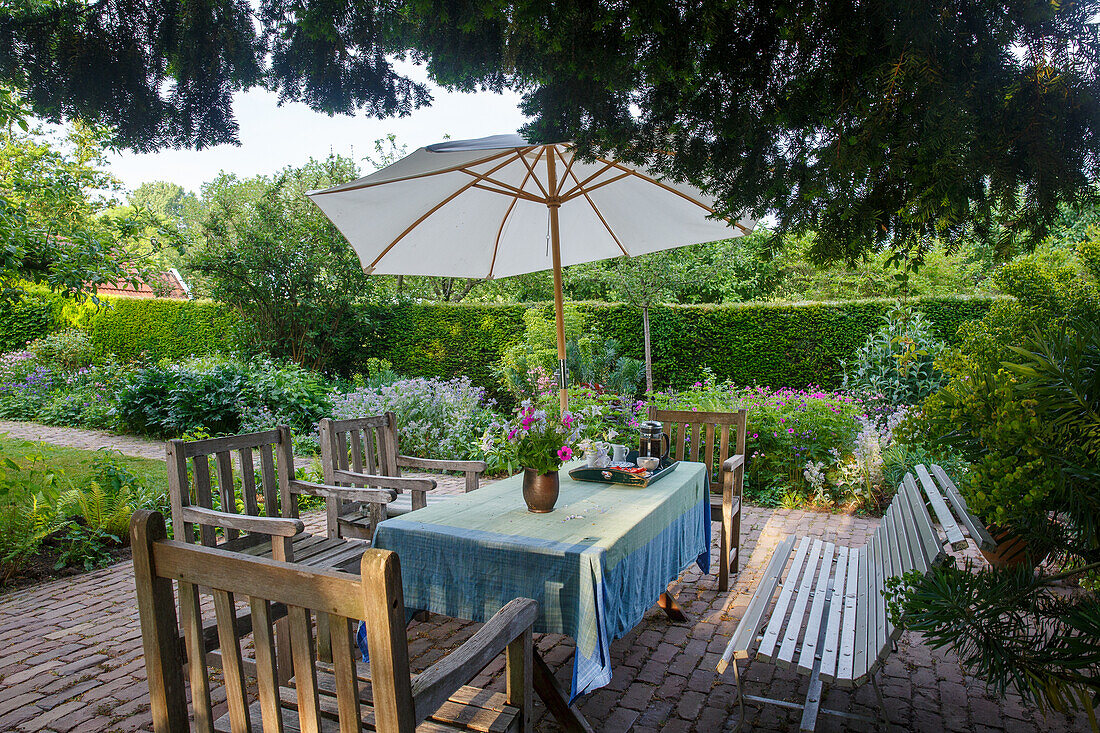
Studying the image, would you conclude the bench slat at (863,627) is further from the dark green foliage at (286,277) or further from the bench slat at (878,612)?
the dark green foliage at (286,277)

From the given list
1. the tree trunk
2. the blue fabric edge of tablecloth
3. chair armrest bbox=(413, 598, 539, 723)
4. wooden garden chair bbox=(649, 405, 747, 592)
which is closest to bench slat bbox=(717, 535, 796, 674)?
the blue fabric edge of tablecloth

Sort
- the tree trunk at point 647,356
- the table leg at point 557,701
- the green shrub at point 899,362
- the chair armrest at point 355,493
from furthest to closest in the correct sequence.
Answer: the tree trunk at point 647,356 < the green shrub at point 899,362 < the chair armrest at point 355,493 < the table leg at point 557,701

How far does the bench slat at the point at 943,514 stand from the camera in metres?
1.94

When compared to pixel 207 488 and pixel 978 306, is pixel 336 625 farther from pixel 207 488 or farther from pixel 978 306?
pixel 978 306

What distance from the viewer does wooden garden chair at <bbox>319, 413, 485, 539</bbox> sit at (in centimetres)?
333

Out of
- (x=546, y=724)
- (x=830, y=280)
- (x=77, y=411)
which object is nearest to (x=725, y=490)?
(x=546, y=724)

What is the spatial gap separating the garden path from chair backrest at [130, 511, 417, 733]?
1.44 meters

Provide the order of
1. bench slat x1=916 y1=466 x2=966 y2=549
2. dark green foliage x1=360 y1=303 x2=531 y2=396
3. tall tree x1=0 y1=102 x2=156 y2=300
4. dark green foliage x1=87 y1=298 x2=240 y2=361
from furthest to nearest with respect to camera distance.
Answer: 1. dark green foliage x1=87 y1=298 x2=240 y2=361
2. dark green foliage x1=360 y1=303 x2=531 y2=396
3. tall tree x1=0 y1=102 x2=156 y2=300
4. bench slat x1=916 y1=466 x2=966 y2=549

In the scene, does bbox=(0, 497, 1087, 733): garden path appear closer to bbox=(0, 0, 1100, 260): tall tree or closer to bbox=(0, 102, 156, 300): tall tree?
bbox=(0, 0, 1100, 260): tall tree

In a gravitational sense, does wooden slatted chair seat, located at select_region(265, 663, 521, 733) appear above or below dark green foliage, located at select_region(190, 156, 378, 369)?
below

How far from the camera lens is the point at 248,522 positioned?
254 cm

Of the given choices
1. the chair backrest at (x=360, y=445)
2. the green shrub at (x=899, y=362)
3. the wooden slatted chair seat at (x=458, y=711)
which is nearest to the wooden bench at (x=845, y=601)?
the wooden slatted chair seat at (x=458, y=711)

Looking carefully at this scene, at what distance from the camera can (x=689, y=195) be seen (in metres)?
4.18

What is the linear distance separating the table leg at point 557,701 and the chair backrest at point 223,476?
1373mm
